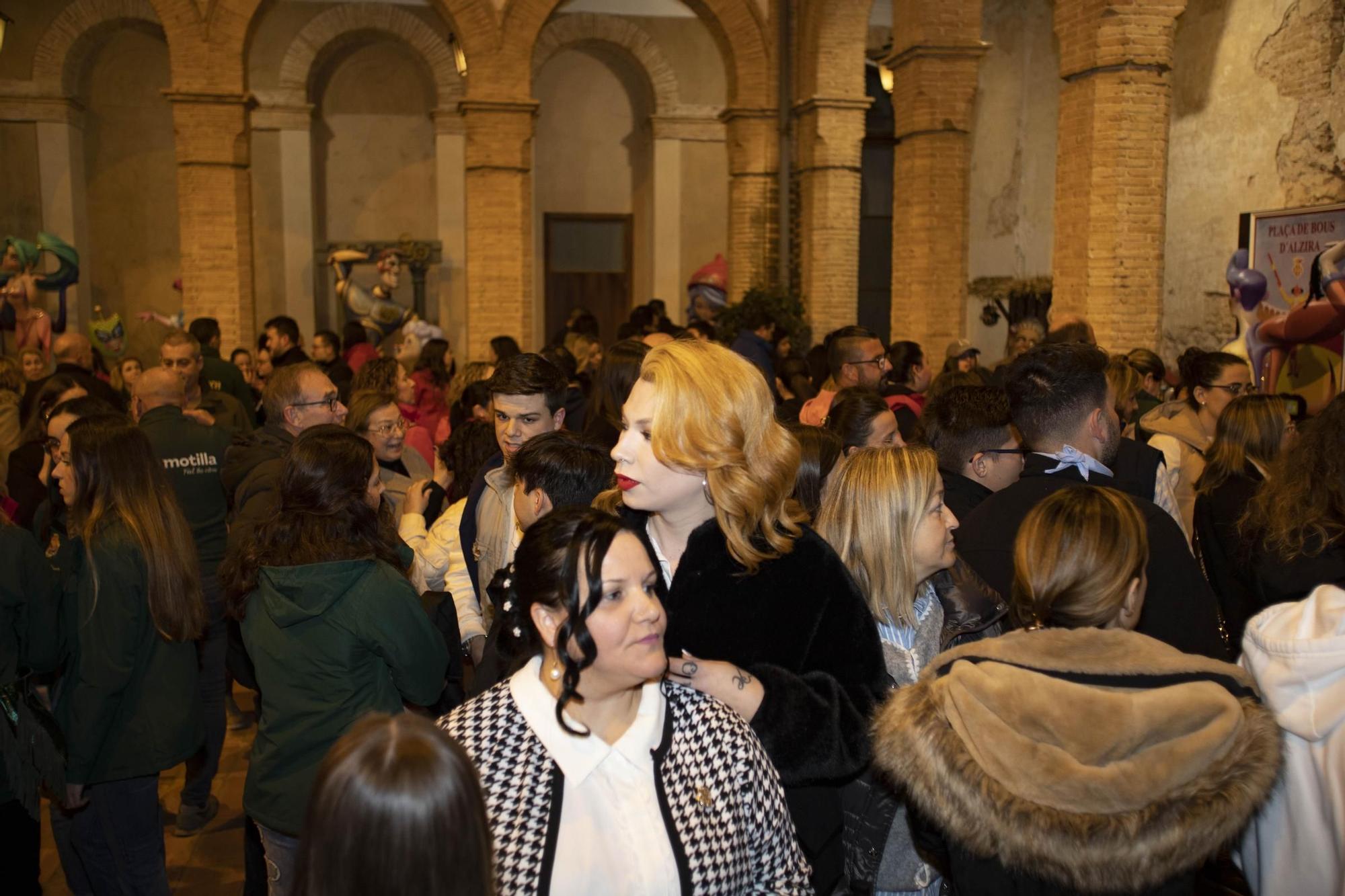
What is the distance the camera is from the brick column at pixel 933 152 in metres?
12.5

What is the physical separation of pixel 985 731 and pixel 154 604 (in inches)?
108

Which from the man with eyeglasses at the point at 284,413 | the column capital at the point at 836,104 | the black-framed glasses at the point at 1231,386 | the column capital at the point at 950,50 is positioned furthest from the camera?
the column capital at the point at 836,104

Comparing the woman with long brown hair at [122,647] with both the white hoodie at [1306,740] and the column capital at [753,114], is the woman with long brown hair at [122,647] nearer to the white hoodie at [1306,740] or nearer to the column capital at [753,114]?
the white hoodie at [1306,740]

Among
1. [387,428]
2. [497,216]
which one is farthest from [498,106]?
[387,428]

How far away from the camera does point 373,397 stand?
16.5 ft

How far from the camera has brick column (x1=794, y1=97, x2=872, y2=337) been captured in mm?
14836

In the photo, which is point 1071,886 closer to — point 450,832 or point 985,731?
point 985,731

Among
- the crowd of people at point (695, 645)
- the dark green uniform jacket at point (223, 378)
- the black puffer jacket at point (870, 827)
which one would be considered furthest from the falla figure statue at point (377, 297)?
the black puffer jacket at point (870, 827)

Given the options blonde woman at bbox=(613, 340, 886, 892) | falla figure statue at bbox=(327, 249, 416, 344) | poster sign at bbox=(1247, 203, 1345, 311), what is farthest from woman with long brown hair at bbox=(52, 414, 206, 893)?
falla figure statue at bbox=(327, 249, 416, 344)

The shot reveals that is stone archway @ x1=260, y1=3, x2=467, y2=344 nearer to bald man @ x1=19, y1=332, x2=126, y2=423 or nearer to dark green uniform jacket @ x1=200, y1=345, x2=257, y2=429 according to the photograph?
dark green uniform jacket @ x1=200, y1=345, x2=257, y2=429

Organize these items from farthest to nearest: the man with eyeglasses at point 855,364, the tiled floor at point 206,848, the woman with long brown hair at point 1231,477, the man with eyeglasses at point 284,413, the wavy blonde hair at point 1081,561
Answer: the man with eyeglasses at point 855,364
the man with eyeglasses at point 284,413
the tiled floor at point 206,848
the woman with long brown hair at point 1231,477
the wavy blonde hair at point 1081,561

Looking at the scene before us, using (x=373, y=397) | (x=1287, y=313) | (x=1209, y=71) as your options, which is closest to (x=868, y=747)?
(x=373, y=397)

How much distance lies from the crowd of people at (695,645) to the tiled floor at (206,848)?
0.29ft

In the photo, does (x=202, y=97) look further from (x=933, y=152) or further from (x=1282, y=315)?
(x=1282, y=315)
